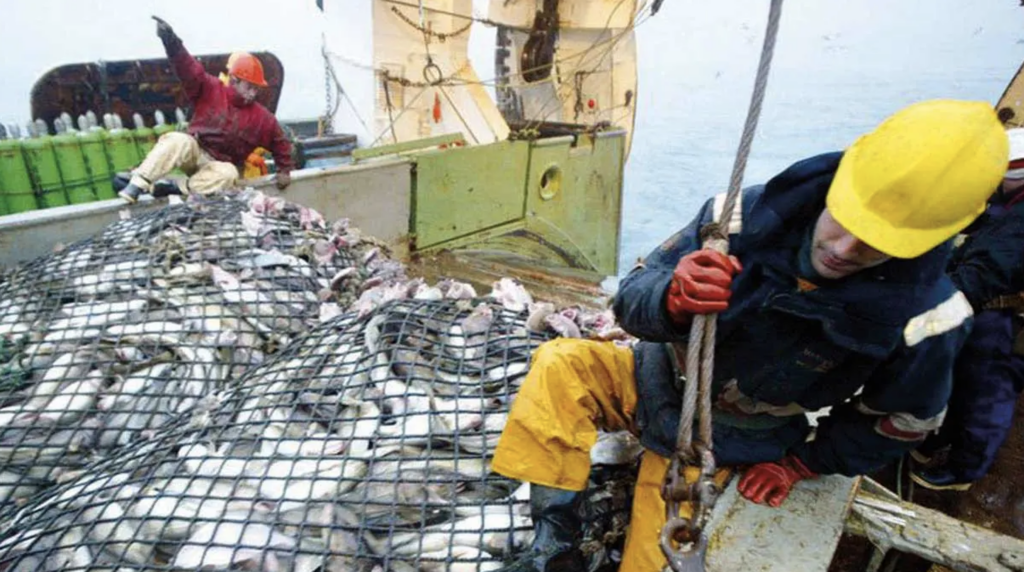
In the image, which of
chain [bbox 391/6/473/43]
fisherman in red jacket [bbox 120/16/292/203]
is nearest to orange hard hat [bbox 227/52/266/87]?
fisherman in red jacket [bbox 120/16/292/203]

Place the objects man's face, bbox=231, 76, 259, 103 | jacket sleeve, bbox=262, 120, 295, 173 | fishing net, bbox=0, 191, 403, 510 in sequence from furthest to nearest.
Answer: jacket sleeve, bbox=262, 120, 295, 173, man's face, bbox=231, 76, 259, 103, fishing net, bbox=0, 191, 403, 510

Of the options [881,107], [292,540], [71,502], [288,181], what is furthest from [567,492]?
[881,107]

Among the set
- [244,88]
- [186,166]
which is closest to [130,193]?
[186,166]

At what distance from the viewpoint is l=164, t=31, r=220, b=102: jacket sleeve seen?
18.0ft

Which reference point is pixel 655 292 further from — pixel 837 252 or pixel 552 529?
pixel 552 529

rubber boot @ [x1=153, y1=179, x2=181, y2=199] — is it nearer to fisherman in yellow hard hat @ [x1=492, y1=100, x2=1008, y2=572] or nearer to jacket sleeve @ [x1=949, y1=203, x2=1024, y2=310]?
fisherman in yellow hard hat @ [x1=492, y1=100, x2=1008, y2=572]

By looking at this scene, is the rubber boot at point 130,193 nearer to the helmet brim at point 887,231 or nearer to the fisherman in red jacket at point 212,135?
the fisherman in red jacket at point 212,135

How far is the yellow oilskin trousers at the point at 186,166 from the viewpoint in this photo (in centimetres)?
548

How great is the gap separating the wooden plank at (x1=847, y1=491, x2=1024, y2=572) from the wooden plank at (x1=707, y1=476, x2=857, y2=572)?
4.1 inches

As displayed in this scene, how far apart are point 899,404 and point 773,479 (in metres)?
0.53

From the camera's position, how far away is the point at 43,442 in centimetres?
305

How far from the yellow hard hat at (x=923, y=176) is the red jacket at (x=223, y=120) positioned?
225 inches

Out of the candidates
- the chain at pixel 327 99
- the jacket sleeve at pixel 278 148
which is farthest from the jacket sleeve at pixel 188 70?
the chain at pixel 327 99

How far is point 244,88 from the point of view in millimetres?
5922
